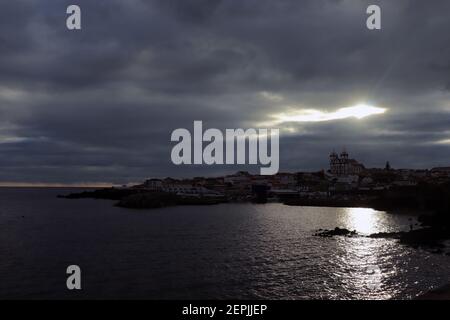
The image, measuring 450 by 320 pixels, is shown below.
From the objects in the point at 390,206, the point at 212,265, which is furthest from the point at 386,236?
the point at 390,206

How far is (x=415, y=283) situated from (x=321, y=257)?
398 inches

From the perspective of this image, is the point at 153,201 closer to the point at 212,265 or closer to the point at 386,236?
the point at 386,236

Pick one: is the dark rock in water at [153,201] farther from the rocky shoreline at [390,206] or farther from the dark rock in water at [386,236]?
the dark rock in water at [386,236]

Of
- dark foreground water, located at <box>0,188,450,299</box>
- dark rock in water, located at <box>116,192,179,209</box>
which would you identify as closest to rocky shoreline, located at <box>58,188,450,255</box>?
dark rock in water, located at <box>116,192,179,209</box>

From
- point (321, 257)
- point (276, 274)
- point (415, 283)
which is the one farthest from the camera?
point (321, 257)

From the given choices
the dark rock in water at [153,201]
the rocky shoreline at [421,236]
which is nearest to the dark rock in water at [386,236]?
the rocky shoreline at [421,236]

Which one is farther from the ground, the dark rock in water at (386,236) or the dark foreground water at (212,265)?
the dark foreground water at (212,265)

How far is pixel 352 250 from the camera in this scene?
40531mm

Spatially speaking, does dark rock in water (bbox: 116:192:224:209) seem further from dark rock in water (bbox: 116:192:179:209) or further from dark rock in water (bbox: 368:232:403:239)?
dark rock in water (bbox: 368:232:403:239)
